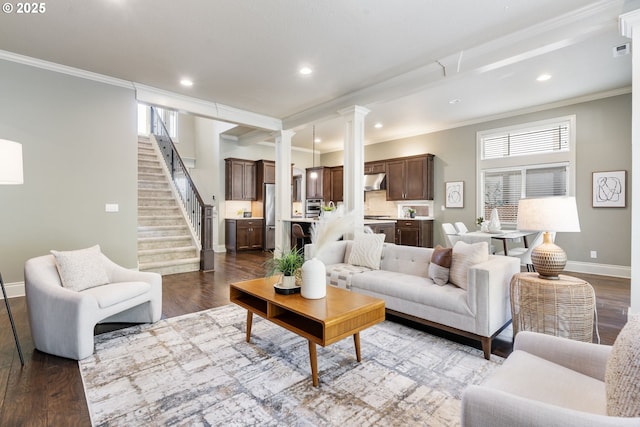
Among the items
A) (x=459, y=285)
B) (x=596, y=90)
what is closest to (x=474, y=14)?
(x=459, y=285)

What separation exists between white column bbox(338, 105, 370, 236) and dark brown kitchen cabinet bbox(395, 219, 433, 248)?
253 cm

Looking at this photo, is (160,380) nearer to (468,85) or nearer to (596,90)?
(468,85)

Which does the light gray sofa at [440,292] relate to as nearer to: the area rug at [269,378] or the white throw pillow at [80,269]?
the area rug at [269,378]

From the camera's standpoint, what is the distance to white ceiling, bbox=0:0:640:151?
289 cm

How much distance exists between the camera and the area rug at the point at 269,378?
1.74 m

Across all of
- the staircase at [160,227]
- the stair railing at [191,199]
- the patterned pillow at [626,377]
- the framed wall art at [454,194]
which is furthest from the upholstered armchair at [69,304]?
the framed wall art at [454,194]

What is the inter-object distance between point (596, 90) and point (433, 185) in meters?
3.27

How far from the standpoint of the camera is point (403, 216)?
8125mm

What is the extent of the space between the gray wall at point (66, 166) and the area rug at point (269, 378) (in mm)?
2252

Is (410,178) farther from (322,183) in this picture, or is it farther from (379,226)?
(322,183)

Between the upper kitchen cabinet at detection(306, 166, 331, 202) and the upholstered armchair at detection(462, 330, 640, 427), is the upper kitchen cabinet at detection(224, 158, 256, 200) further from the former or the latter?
the upholstered armchair at detection(462, 330, 640, 427)

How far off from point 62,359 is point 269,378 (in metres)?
1.70
